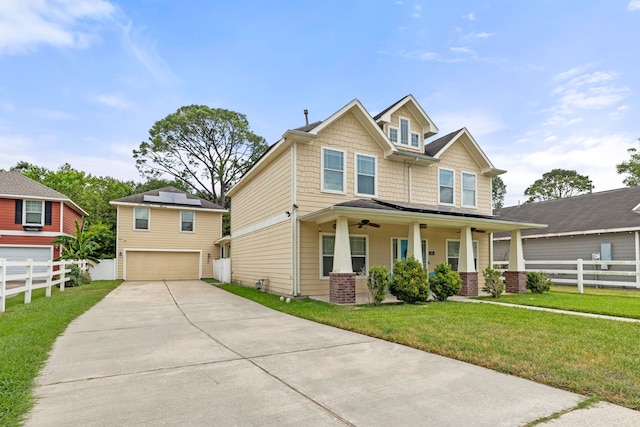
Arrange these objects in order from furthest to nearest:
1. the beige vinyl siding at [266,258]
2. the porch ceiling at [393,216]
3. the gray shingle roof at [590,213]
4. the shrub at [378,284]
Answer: the gray shingle roof at [590,213] < the beige vinyl siding at [266,258] < the porch ceiling at [393,216] < the shrub at [378,284]

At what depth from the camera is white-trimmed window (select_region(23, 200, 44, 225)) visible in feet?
64.9

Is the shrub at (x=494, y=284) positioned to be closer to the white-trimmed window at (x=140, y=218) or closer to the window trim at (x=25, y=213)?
the white-trimmed window at (x=140, y=218)

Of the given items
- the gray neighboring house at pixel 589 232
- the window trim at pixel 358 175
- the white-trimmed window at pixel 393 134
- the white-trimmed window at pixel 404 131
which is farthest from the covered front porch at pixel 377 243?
the gray neighboring house at pixel 589 232

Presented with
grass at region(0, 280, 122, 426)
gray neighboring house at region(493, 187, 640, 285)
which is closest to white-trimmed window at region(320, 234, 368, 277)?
grass at region(0, 280, 122, 426)

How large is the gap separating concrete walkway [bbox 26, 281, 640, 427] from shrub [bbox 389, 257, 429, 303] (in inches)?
160

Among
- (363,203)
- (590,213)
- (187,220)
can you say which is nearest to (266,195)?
(363,203)

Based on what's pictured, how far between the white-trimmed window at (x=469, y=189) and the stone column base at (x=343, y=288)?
7932mm

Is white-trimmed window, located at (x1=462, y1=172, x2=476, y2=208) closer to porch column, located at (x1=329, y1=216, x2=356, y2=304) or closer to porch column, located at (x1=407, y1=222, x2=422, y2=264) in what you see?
porch column, located at (x1=407, y1=222, x2=422, y2=264)

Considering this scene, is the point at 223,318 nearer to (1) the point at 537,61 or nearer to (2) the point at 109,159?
(1) the point at 537,61

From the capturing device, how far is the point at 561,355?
183 inches

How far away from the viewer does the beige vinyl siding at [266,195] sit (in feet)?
39.7

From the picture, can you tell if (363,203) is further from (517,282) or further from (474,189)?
(474,189)

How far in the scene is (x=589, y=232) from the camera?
1684 centimetres

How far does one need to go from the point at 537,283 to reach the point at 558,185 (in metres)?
36.2
